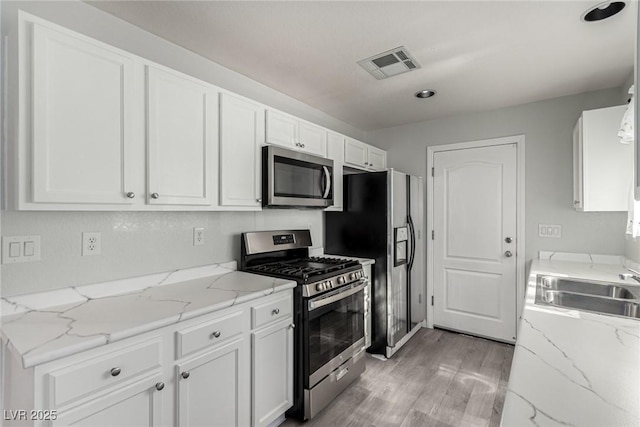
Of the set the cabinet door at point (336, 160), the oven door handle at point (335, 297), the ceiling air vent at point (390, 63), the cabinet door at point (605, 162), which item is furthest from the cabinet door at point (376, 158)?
the cabinet door at point (605, 162)

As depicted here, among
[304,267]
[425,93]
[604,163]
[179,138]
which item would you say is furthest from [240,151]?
[604,163]

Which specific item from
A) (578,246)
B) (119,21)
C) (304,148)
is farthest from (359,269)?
(119,21)

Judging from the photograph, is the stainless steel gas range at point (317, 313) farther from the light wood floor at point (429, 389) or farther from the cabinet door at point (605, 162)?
the cabinet door at point (605, 162)

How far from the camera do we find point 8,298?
139cm

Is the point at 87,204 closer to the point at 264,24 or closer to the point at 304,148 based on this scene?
the point at 264,24

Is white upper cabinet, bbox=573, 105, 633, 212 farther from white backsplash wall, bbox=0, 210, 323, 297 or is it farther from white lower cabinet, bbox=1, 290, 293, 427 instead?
white backsplash wall, bbox=0, 210, 323, 297

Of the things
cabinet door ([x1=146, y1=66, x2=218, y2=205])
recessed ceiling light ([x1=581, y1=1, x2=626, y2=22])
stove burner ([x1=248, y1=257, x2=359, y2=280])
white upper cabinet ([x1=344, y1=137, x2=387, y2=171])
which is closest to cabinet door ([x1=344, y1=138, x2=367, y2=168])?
white upper cabinet ([x1=344, y1=137, x2=387, y2=171])

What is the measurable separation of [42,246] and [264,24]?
1628mm

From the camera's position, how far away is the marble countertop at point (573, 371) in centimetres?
66

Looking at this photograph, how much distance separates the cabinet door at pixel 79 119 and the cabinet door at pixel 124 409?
80 cm

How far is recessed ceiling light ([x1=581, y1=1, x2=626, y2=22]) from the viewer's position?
1.64 metres

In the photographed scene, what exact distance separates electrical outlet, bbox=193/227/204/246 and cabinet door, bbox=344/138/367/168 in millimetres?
1531

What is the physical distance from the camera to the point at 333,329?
2.25m

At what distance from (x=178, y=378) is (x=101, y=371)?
337mm
